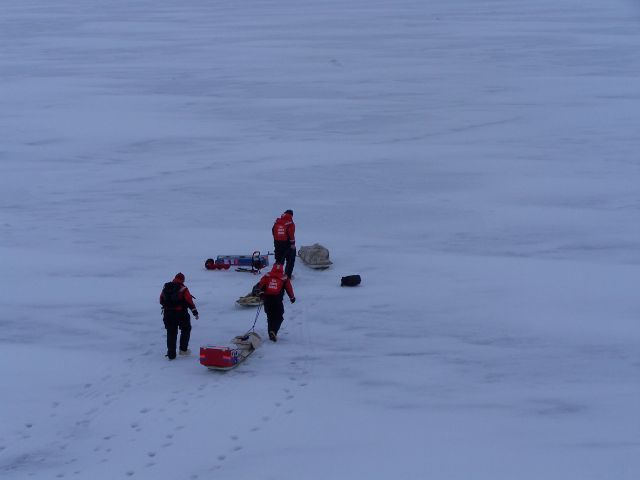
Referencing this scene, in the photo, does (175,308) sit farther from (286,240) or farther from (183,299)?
(286,240)

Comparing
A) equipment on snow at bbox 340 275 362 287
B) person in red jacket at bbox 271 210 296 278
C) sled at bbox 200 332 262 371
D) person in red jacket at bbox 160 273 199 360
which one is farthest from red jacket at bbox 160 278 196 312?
equipment on snow at bbox 340 275 362 287

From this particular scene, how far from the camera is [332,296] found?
10711 millimetres

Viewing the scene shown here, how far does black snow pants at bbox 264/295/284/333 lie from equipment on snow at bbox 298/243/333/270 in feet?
7.58

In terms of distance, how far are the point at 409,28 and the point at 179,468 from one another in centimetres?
3127

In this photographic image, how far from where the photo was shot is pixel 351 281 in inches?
431

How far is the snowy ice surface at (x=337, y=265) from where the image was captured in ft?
24.1

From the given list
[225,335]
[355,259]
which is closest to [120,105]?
[355,259]

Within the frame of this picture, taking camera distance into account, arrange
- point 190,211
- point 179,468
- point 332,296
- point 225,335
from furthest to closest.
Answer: point 190,211 < point 332,296 < point 225,335 < point 179,468

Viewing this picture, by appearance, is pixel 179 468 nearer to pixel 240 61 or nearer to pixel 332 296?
pixel 332 296

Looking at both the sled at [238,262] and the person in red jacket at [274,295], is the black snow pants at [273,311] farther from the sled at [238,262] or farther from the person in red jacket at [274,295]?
the sled at [238,262]

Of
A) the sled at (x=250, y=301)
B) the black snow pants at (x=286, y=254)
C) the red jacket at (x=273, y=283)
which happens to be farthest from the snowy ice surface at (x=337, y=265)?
the red jacket at (x=273, y=283)

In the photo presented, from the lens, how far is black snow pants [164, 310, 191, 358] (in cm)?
891

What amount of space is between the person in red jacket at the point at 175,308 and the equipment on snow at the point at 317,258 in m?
2.95

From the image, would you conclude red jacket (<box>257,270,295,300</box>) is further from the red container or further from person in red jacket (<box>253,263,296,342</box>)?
the red container
